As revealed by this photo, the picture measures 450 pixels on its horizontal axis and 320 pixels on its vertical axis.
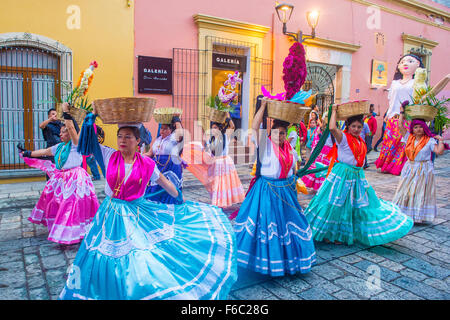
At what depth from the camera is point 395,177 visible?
994cm

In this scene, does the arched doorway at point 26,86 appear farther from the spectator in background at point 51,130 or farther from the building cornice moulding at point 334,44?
the building cornice moulding at point 334,44

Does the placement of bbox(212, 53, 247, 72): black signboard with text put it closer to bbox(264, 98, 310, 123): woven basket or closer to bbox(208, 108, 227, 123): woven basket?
bbox(208, 108, 227, 123): woven basket

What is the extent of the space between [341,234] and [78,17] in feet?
25.9

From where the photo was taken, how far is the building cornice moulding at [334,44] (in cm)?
1298

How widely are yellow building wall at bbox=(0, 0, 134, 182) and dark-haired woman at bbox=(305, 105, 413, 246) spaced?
21.1 ft

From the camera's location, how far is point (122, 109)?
9.53 feet

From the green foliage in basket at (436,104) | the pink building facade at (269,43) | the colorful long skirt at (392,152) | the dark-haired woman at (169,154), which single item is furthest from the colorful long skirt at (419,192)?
the pink building facade at (269,43)

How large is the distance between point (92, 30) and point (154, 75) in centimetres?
188

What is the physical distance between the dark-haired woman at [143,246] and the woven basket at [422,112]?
12.4 feet

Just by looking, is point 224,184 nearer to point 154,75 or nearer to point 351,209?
point 351,209

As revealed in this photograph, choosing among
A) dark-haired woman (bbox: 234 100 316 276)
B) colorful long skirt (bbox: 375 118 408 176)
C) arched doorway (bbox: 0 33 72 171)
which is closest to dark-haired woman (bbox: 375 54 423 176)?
colorful long skirt (bbox: 375 118 408 176)
